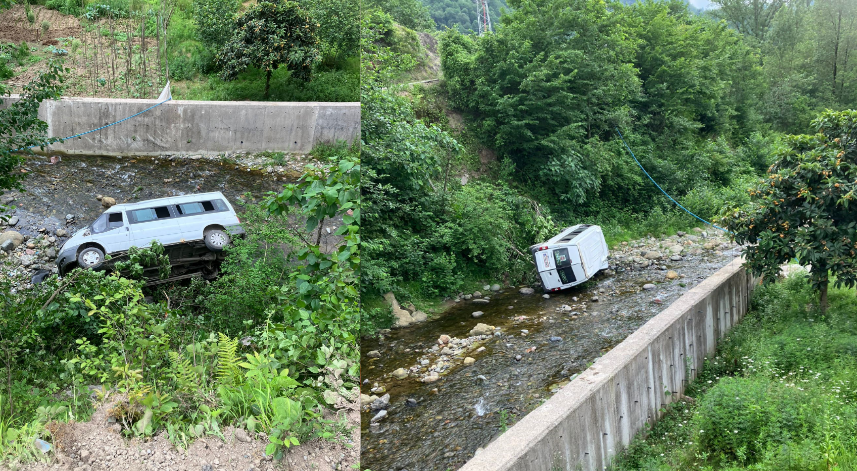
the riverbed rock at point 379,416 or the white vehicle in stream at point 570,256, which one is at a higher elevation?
the white vehicle in stream at point 570,256

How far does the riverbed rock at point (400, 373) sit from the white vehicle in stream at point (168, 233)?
160 cm

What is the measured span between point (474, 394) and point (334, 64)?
257 centimetres

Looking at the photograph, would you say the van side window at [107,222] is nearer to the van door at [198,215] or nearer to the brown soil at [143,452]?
the van door at [198,215]

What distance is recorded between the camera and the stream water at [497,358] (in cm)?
342

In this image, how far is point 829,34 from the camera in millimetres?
4773

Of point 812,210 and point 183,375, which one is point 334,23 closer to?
point 183,375

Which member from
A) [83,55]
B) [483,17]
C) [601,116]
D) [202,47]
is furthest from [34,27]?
[601,116]

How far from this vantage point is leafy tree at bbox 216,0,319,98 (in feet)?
9.27

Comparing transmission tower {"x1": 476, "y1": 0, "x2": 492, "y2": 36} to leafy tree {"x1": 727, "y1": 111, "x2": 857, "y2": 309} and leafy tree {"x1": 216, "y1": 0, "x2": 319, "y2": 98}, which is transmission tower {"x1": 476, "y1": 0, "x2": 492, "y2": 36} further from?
leafy tree {"x1": 727, "y1": 111, "x2": 857, "y2": 309}

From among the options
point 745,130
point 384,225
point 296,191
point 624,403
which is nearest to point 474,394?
point 624,403

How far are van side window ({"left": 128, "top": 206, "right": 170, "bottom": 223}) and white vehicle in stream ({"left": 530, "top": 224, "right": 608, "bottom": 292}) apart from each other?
311cm

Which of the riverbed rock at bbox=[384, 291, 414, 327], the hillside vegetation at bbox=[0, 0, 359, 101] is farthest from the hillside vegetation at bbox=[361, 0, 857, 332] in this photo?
the hillside vegetation at bbox=[0, 0, 359, 101]

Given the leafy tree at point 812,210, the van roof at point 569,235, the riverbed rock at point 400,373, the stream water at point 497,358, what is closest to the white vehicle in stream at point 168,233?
the stream water at point 497,358

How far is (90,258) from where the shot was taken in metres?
2.35
